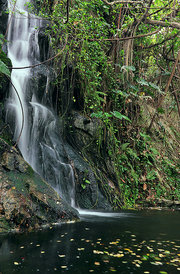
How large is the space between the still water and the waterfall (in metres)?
1.98

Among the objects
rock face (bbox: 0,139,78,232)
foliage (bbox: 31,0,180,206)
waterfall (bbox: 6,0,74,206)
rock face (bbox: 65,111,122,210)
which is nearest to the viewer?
rock face (bbox: 0,139,78,232)

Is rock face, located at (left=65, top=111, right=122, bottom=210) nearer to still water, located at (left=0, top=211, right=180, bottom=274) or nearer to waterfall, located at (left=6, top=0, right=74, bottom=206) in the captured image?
waterfall, located at (left=6, top=0, right=74, bottom=206)

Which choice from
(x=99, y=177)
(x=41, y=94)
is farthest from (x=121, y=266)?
(x=41, y=94)

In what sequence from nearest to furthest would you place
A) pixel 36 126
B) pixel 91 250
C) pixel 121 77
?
1. pixel 91 250
2. pixel 36 126
3. pixel 121 77

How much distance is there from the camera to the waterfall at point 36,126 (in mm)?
6133

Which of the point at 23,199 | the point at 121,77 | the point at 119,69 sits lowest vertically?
the point at 23,199

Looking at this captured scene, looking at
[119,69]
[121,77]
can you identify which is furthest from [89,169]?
[119,69]

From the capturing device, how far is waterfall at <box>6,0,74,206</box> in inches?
241

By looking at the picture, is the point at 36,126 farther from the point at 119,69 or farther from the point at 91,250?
the point at 119,69

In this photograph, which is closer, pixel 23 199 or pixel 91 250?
pixel 91 250

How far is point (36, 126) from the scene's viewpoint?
6543 millimetres

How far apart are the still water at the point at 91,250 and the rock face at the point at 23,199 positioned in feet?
0.80

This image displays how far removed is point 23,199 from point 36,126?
110 inches

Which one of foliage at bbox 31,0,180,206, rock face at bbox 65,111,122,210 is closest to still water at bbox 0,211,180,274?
rock face at bbox 65,111,122,210
